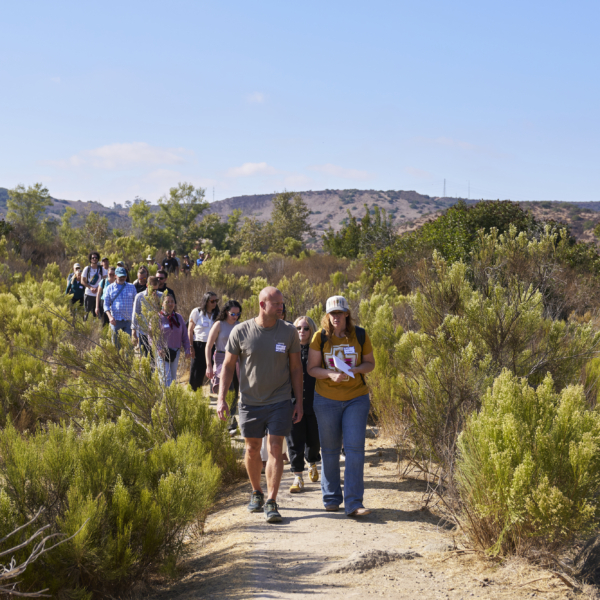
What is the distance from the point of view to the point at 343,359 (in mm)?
4633

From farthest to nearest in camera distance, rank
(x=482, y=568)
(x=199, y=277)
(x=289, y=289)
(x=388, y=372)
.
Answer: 1. (x=199, y=277)
2. (x=289, y=289)
3. (x=388, y=372)
4. (x=482, y=568)

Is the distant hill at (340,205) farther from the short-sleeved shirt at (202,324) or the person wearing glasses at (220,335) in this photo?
the person wearing glasses at (220,335)

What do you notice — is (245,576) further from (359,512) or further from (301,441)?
(301,441)

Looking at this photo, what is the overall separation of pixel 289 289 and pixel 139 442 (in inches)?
384

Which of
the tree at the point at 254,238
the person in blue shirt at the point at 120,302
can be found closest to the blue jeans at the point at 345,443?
the person in blue shirt at the point at 120,302

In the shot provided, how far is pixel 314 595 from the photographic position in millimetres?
3336

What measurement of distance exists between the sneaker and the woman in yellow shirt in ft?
1.80

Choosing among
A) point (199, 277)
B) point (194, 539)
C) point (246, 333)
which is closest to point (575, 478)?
point (246, 333)

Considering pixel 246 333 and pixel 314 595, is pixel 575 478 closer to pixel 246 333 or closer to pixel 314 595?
pixel 314 595

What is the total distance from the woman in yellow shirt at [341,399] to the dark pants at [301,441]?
54cm

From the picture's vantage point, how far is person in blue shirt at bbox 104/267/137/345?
8758 mm

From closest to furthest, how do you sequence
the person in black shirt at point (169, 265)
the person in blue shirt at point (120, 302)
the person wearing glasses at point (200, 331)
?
the person wearing glasses at point (200, 331), the person in blue shirt at point (120, 302), the person in black shirt at point (169, 265)

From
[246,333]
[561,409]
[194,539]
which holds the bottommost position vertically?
[194,539]

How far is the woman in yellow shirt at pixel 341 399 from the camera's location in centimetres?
457
